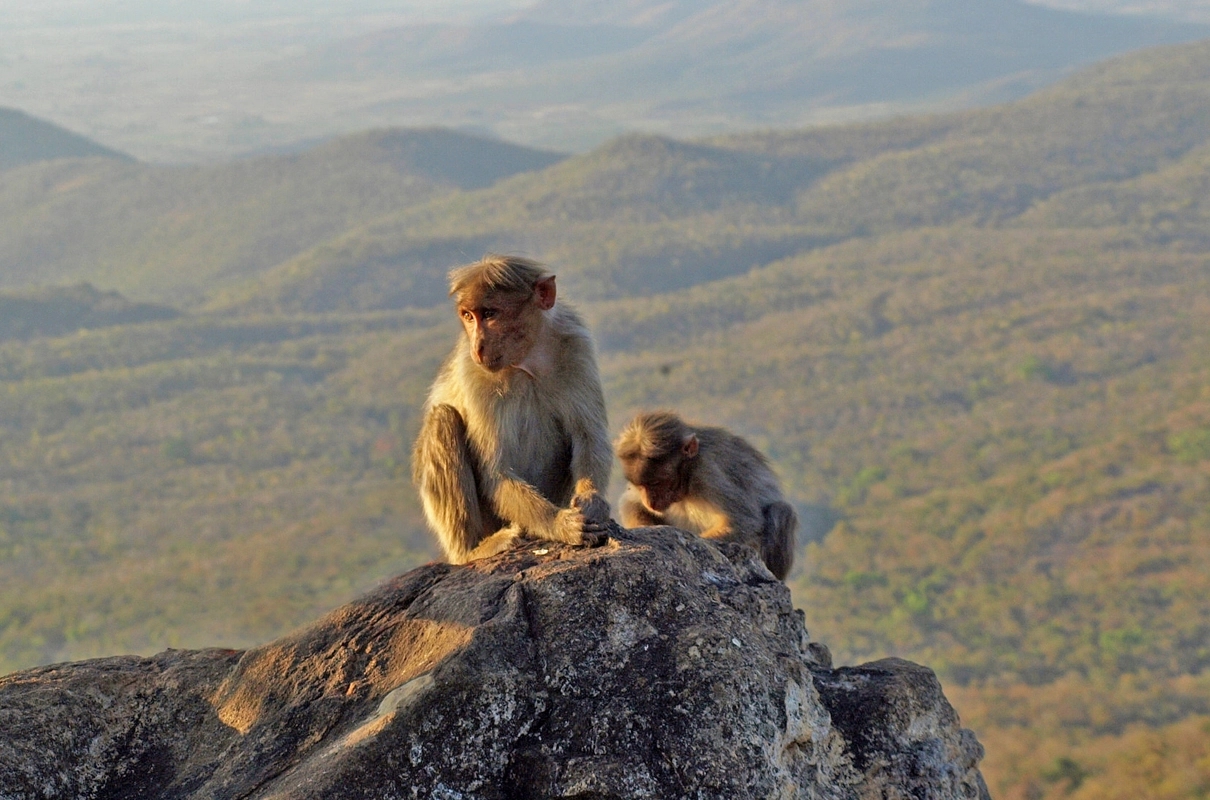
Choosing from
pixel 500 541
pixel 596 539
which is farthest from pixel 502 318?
pixel 596 539

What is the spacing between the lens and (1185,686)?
1587 inches

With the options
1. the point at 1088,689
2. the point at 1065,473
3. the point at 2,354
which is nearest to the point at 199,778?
the point at 1088,689

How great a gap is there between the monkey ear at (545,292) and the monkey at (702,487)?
2174 mm

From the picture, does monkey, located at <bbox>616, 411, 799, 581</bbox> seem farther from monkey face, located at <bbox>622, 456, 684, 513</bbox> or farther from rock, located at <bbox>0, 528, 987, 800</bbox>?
rock, located at <bbox>0, 528, 987, 800</bbox>

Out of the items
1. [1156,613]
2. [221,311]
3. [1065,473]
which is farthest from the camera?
[221,311]

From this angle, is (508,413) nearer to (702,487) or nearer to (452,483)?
(452,483)

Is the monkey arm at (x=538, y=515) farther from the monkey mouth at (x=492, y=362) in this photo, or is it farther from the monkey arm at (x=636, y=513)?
the monkey arm at (x=636, y=513)

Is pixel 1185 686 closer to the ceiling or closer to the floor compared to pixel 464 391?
closer to the floor

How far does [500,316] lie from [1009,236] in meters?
99.8

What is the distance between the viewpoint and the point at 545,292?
23.6 ft

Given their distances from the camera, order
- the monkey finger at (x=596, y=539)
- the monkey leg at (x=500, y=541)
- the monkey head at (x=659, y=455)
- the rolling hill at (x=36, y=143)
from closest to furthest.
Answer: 1. the monkey finger at (x=596, y=539)
2. the monkey leg at (x=500, y=541)
3. the monkey head at (x=659, y=455)
4. the rolling hill at (x=36, y=143)

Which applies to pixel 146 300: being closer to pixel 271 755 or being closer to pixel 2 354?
pixel 2 354

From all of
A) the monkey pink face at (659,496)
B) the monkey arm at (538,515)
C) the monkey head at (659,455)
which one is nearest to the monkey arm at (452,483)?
the monkey arm at (538,515)

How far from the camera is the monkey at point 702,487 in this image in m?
9.13
